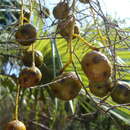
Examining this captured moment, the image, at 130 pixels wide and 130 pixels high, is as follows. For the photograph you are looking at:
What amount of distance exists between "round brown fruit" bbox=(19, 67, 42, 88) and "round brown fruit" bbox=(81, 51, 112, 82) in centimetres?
21

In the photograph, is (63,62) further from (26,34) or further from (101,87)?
(101,87)

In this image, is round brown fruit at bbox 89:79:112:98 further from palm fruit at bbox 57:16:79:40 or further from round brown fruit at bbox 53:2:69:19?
round brown fruit at bbox 53:2:69:19

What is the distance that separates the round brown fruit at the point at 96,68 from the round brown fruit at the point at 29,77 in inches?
8.3

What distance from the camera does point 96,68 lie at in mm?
923

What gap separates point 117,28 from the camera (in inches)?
47.1

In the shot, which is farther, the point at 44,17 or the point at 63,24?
the point at 44,17

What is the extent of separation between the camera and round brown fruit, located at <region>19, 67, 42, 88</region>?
1.08 metres

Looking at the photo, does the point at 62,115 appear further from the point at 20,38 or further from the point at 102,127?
the point at 20,38

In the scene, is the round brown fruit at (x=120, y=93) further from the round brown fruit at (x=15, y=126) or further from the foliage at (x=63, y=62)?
the round brown fruit at (x=15, y=126)

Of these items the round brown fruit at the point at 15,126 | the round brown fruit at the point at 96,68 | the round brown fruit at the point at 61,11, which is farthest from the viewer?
the round brown fruit at the point at 61,11

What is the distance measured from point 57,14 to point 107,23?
0.53 feet

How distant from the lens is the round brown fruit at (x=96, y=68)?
92cm

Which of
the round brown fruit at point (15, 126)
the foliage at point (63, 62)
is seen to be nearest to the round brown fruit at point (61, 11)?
the foliage at point (63, 62)

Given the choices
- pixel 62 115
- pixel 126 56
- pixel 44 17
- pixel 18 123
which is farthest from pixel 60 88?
pixel 62 115
